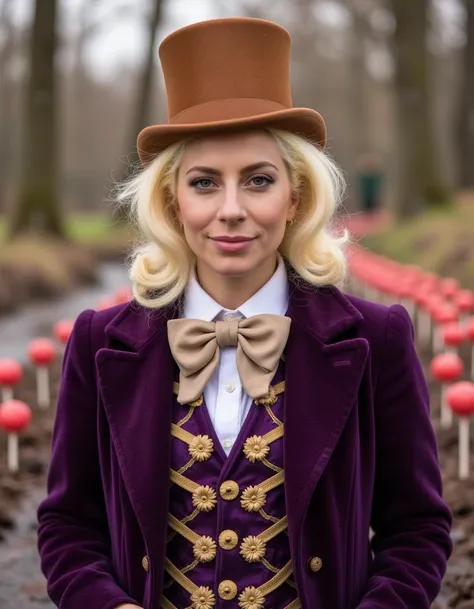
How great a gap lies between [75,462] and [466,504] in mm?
2808

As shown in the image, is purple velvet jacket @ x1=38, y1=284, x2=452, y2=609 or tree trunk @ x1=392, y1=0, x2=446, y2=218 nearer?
purple velvet jacket @ x1=38, y1=284, x2=452, y2=609

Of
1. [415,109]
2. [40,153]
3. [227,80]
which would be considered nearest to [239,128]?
[227,80]

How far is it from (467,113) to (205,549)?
2139cm

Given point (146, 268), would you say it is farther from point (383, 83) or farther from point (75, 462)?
point (383, 83)

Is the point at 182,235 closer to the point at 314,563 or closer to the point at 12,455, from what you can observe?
the point at 314,563

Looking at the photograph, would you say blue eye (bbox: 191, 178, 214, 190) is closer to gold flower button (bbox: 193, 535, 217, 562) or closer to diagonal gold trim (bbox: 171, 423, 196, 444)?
diagonal gold trim (bbox: 171, 423, 196, 444)

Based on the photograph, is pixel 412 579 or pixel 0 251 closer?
pixel 412 579

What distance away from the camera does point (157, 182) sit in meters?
2.42

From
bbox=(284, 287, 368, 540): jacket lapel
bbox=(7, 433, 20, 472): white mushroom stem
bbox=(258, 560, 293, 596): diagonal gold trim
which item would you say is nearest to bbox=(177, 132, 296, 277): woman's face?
bbox=(284, 287, 368, 540): jacket lapel

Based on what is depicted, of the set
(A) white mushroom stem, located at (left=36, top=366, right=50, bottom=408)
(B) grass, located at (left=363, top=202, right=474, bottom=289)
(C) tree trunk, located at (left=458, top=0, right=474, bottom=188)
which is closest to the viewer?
(A) white mushroom stem, located at (left=36, top=366, right=50, bottom=408)

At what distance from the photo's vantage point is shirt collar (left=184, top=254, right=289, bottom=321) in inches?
93.6

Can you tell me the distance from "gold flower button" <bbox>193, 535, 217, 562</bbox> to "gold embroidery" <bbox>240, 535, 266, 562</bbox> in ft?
0.22

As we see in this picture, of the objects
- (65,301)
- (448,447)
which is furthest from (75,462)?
(65,301)

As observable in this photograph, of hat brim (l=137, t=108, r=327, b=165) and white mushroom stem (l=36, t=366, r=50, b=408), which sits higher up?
hat brim (l=137, t=108, r=327, b=165)
